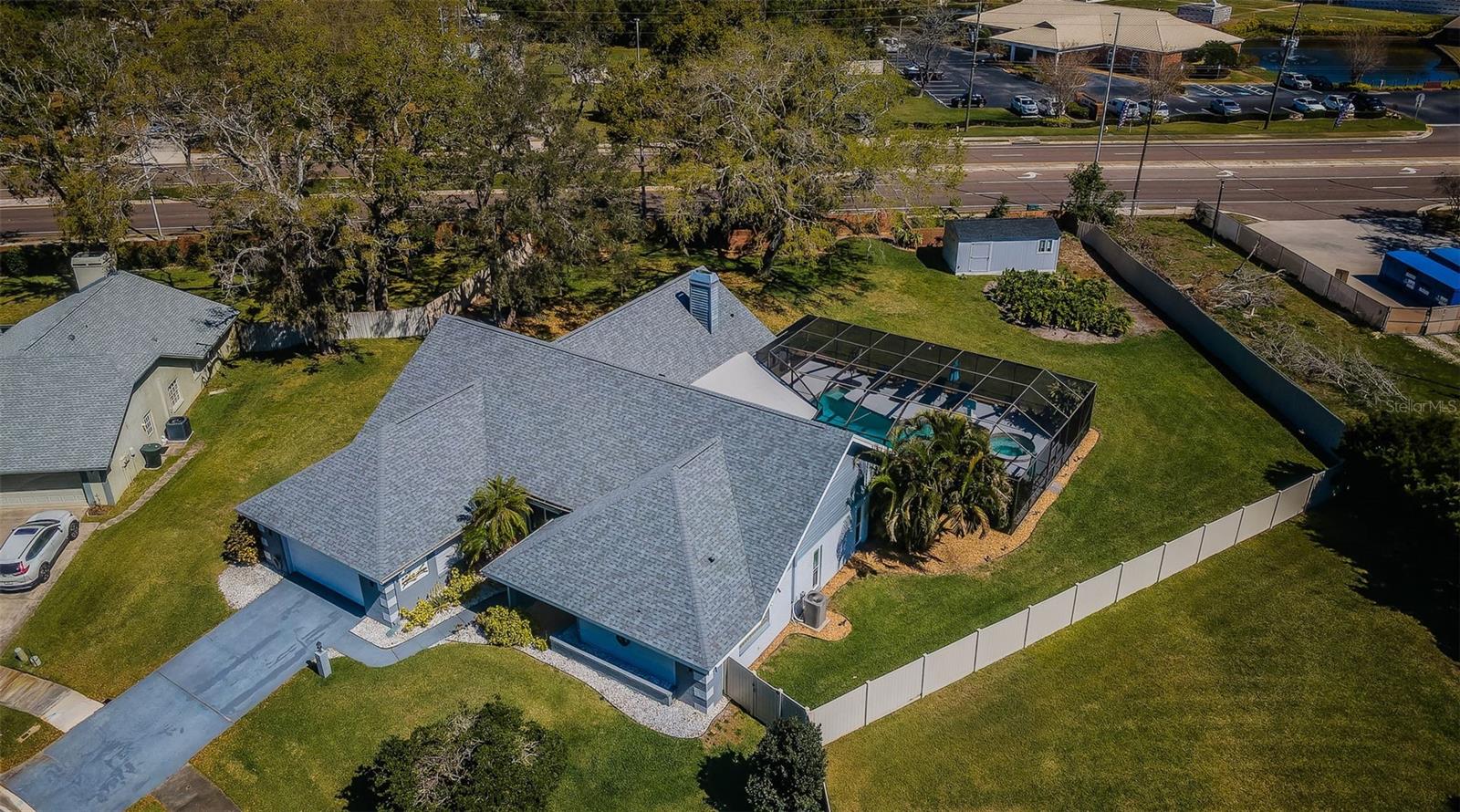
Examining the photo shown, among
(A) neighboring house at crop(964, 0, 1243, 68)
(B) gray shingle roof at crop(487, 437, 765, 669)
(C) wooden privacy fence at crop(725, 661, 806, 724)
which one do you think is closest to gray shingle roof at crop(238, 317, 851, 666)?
(B) gray shingle roof at crop(487, 437, 765, 669)

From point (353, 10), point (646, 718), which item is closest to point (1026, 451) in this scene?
point (646, 718)

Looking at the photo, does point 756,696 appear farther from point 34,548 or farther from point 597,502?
point 34,548

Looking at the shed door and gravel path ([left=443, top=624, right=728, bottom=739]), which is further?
the shed door

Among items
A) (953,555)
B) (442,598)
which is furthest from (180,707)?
(953,555)

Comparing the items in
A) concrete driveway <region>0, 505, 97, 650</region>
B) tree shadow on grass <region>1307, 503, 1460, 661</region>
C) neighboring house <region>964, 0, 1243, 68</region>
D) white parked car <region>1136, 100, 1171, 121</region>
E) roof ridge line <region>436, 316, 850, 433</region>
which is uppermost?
neighboring house <region>964, 0, 1243, 68</region>

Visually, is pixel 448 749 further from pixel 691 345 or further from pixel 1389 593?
pixel 1389 593

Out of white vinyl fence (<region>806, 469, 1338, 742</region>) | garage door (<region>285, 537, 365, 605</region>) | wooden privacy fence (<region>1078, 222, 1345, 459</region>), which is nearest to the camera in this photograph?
white vinyl fence (<region>806, 469, 1338, 742</region>)

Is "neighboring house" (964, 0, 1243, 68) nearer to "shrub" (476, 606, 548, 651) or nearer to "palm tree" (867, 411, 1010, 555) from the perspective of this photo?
"palm tree" (867, 411, 1010, 555)

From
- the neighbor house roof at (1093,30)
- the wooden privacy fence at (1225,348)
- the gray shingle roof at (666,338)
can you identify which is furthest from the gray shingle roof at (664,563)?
the neighbor house roof at (1093,30)
